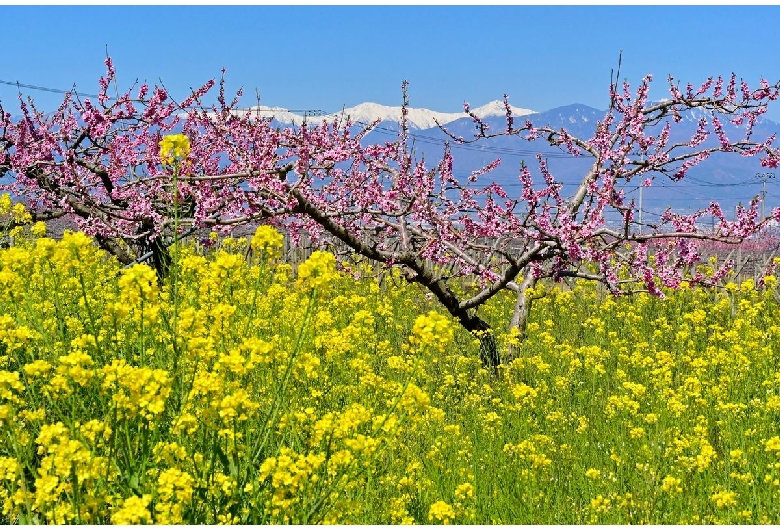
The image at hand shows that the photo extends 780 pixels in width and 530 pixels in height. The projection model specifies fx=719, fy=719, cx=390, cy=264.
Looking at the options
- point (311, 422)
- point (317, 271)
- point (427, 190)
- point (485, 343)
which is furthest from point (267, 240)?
point (485, 343)

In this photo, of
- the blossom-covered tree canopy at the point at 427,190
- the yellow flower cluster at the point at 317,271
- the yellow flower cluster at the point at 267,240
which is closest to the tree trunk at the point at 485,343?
the blossom-covered tree canopy at the point at 427,190

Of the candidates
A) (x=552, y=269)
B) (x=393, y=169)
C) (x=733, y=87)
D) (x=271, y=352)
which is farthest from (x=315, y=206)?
(x=733, y=87)

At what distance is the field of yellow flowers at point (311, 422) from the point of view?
3.01 metres

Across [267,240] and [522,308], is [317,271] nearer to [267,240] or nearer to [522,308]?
[267,240]

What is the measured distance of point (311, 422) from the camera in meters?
4.12

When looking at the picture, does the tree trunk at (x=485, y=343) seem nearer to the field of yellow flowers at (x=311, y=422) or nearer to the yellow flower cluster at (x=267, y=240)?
the field of yellow flowers at (x=311, y=422)

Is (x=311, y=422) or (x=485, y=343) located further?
(x=485, y=343)

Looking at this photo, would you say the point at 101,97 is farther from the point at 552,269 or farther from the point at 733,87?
the point at 733,87

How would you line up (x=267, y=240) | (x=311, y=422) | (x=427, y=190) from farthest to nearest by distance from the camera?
1. (x=427, y=190)
2. (x=311, y=422)
3. (x=267, y=240)

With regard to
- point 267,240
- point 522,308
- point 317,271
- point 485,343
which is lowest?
point 485,343

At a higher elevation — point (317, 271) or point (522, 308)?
point (317, 271)

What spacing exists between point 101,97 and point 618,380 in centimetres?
705

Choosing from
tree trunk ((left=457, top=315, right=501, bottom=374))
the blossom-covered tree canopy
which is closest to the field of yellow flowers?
tree trunk ((left=457, top=315, right=501, bottom=374))

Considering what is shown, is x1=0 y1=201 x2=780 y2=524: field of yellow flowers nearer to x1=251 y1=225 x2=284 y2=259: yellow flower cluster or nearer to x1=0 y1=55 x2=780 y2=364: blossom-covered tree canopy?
x1=251 y1=225 x2=284 y2=259: yellow flower cluster
